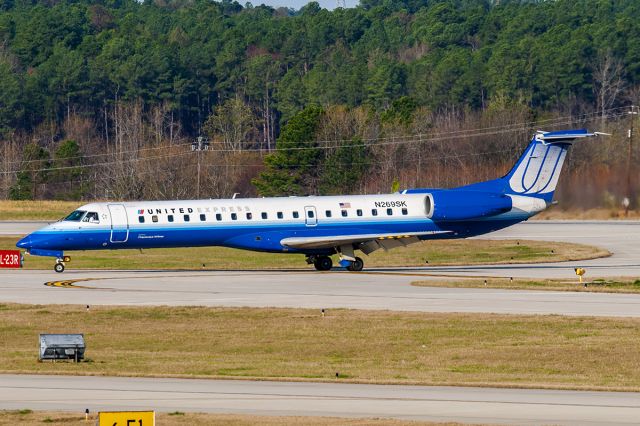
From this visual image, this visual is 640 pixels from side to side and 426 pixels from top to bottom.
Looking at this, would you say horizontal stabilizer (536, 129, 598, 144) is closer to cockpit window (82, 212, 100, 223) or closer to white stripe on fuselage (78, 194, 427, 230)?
white stripe on fuselage (78, 194, 427, 230)

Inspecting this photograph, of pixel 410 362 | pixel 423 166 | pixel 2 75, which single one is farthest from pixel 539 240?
pixel 2 75

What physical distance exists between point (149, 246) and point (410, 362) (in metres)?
22.9

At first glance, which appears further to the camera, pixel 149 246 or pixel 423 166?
pixel 423 166

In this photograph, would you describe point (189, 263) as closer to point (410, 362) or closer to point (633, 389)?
point (410, 362)

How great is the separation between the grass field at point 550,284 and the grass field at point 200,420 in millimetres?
23175

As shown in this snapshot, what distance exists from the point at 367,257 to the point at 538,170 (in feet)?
31.4

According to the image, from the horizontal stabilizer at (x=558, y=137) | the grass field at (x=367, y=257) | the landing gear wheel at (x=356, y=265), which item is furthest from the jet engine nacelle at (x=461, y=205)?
the grass field at (x=367, y=257)

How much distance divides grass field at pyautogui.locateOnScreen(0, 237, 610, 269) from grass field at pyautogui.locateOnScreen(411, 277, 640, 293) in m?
10.2

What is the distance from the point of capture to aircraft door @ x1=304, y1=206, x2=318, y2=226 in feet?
168

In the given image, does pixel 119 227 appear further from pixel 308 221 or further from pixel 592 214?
pixel 592 214

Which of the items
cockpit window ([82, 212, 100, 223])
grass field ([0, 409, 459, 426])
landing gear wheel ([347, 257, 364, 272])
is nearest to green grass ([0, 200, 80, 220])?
cockpit window ([82, 212, 100, 223])

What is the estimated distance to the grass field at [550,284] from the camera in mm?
43844

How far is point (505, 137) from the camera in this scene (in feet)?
411

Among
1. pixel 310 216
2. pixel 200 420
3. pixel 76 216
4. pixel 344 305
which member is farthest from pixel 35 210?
pixel 200 420
